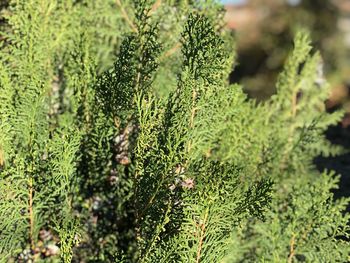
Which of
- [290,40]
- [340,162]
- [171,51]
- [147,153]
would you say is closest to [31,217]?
[147,153]

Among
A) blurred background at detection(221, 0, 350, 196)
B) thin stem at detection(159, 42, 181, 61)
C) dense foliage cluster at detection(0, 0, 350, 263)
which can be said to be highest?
blurred background at detection(221, 0, 350, 196)

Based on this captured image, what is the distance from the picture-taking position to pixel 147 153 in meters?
2.43

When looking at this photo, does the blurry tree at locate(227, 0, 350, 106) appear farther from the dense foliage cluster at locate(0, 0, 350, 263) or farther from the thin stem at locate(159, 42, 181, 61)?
the dense foliage cluster at locate(0, 0, 350, 263)

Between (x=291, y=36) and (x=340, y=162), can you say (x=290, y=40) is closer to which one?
(x=291, y=36)

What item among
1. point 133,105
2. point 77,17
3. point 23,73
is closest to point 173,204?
point 133,105

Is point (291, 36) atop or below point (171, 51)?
atop

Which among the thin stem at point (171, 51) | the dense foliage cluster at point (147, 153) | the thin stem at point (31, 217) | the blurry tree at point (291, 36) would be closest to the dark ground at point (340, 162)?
the dense foliage cluster at point (147, 153)

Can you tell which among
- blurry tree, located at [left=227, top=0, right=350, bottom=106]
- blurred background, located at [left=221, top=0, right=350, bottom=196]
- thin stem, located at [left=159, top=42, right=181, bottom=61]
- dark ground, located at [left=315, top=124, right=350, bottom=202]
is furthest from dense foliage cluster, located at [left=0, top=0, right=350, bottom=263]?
blurry tree, located at [left=227, top=0, right=350, bottom=106]

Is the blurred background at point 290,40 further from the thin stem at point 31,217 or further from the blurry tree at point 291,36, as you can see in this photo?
the thin stem at point 31,217

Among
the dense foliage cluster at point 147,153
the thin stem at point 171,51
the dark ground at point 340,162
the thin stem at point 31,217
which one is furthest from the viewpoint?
the dark ground at point 340,162

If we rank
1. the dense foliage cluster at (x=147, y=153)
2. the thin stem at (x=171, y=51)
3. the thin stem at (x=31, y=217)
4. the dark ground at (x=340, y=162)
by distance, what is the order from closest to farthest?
the dense foliage cluster at (x=147, y=153) → the thin stem at (x=31, y=217) → the thin stem at (x=171, y=51) → the dark ground at (x=340, y=162)

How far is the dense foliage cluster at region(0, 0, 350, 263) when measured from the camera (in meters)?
2.39

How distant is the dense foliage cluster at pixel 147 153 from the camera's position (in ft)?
7.84

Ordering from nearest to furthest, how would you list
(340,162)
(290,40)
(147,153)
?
(147,153), (340,162), (290,40)
